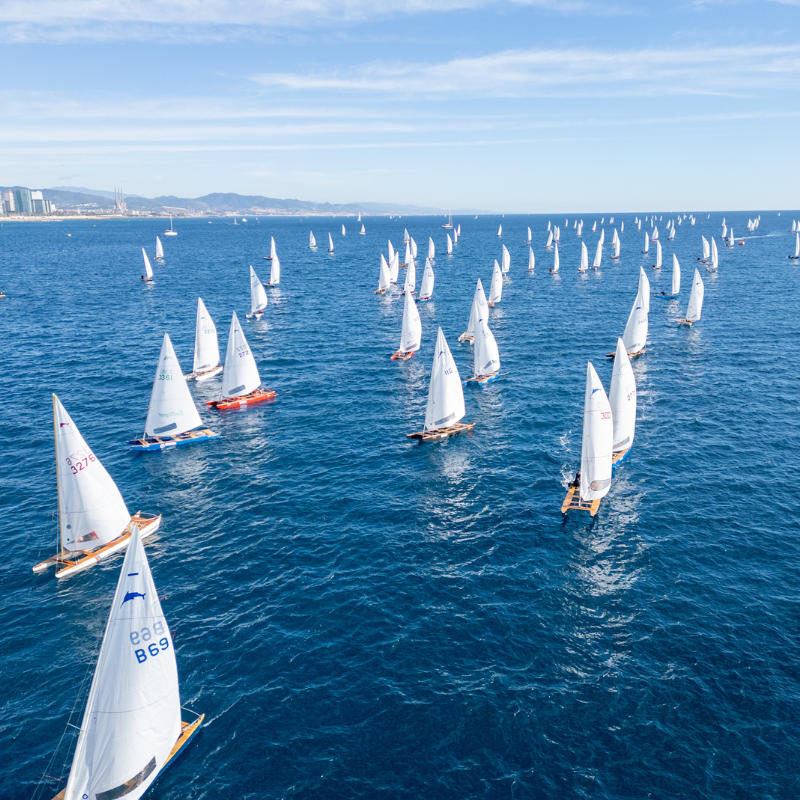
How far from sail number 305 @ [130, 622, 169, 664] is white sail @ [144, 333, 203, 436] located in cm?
4007

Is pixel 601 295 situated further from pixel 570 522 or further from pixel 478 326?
pixel 570 522

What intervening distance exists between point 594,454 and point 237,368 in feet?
149

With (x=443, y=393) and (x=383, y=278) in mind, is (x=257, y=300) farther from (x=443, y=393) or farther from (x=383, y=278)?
(x=443, y=393)

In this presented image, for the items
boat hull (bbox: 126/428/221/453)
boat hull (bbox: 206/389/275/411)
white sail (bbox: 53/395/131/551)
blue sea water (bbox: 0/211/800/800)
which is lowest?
blue sea water (bbox: 0/211/800/800)

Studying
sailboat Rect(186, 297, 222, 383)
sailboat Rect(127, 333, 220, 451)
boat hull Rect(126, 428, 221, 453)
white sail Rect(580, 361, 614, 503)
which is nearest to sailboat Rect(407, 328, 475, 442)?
white sail Rect(580, 361, 614, 503)

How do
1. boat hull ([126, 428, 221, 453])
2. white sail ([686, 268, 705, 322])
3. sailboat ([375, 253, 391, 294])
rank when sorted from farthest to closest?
1. sailboat ([375, 253, 391, 294])
2. white sail ([686, 268, 705, 322])
3. boat hull ([126, 428, 221, 453])

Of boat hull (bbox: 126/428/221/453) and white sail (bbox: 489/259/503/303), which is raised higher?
white sail (bbox: 489/259/503/303)

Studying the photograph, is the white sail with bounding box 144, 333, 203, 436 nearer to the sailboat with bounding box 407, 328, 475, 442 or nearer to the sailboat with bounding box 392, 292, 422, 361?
the sailboat with bounding box 407, 328, 475, 442

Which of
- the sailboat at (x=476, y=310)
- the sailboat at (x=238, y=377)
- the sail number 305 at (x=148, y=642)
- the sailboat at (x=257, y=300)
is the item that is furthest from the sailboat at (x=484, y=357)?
the sail number 305 at (x=148, y=642)

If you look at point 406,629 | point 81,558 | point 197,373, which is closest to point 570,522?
point 406,629

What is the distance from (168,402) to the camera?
63.9m

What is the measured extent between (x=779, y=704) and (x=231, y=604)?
32993 millimetres

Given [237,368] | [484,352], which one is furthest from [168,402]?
[484,352]

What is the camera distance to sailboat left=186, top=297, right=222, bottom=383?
272ft
